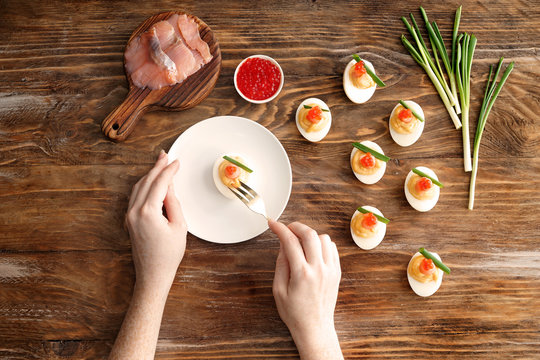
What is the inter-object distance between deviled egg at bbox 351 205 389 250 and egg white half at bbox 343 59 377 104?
24.1 inches

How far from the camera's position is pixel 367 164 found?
211 centimetres

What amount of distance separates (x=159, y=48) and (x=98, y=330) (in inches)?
61.0

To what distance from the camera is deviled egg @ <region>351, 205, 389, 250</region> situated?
2.07m

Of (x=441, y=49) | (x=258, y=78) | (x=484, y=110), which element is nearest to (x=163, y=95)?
(x=258, y=78)

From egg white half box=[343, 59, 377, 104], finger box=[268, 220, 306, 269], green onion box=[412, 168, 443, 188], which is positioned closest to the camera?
finger box=[268, 220, 306, 269]

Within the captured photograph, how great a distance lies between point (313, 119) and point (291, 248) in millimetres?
707

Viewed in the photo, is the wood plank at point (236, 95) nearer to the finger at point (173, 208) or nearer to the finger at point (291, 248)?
the finger at point (173, 208)

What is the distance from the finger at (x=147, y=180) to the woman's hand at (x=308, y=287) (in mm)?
637

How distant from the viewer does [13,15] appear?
7.27ft

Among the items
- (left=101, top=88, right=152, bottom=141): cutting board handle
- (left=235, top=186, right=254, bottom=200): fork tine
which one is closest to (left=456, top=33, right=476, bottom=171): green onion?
(left=235, top=186, right=254, bottom=200): fork tine

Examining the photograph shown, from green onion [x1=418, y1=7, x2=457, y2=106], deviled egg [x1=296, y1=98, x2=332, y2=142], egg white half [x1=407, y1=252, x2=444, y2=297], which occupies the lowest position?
egg white half [x1=407, y1=252, x2=444, y2=297]

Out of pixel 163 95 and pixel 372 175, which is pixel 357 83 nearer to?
pixel 372 175

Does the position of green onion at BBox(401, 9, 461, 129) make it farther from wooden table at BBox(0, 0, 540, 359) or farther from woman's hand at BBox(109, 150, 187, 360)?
woman's hand at BBox(109, 150, 187, 360)

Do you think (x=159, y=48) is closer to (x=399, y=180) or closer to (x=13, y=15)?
(x=13, y=15)
